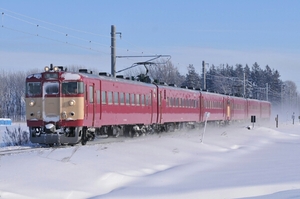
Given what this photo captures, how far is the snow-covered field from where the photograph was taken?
553 inches

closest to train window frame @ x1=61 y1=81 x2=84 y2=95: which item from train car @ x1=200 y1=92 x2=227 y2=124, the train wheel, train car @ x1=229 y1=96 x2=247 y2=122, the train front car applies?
the train front car

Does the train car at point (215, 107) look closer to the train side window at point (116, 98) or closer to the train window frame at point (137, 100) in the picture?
the train window frame at point (137, 100)

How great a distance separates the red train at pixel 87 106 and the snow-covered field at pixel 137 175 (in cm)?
208

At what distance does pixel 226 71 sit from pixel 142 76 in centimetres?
12211

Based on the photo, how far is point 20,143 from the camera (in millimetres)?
25547

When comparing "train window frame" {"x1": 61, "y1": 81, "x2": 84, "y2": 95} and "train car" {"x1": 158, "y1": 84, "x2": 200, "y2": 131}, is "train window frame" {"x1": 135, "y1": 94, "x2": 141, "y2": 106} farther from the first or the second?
"train window frame" {"x1": 61, "y1": 81, "x2": 84, "y2": 95}

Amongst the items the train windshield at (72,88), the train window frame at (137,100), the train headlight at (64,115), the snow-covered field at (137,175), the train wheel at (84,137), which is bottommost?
the snow-covered field at (137,175)

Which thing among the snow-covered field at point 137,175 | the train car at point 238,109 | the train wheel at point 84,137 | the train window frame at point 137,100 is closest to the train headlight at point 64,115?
the train wheel at point 84,137

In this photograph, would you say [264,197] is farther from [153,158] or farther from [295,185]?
[153,158]

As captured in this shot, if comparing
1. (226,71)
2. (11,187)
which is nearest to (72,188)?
(11,187)

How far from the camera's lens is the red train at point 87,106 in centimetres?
2267

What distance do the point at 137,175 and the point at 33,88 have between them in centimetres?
792

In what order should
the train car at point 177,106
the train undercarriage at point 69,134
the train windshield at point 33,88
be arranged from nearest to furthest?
the train undercarriage at point 69,134, the train windshield at point 33,88, the train car at point 177,106

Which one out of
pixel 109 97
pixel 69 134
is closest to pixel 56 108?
pixel 69 134
